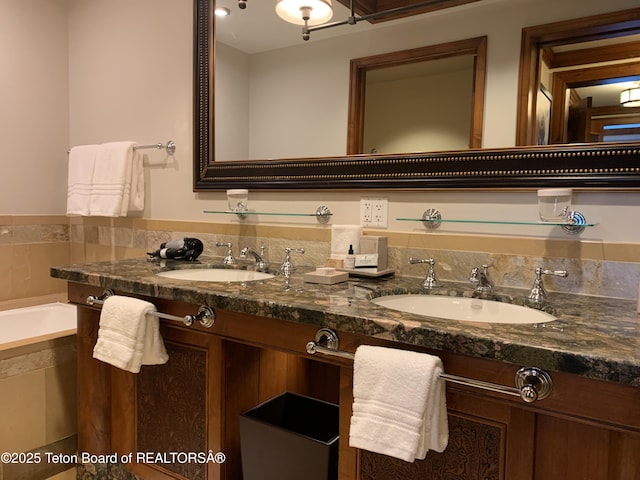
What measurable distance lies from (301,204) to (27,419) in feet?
4.41

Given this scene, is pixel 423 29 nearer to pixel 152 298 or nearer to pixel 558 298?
pixel 558 298

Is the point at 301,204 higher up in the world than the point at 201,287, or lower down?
higher up

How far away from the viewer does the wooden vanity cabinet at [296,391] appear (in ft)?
2.71

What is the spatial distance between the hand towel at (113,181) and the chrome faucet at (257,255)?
0.70 m

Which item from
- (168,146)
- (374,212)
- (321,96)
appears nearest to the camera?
(374,212)

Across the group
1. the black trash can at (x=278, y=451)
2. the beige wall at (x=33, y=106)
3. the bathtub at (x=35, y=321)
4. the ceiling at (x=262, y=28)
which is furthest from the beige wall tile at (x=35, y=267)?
the black trash can at (x=278, y=451)

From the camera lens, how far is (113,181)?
2135mm

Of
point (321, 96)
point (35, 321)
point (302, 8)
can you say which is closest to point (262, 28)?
point (302, 8)

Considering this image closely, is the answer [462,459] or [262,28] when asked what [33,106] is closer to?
[262,28]

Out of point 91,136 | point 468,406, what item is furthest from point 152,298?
point 91,136

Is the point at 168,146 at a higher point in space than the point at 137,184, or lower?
higher

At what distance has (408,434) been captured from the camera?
2.71 feet

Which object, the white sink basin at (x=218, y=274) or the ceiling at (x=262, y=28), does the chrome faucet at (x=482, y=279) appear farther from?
the ceiling at (x=262, y=28)

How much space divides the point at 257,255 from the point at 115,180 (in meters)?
0.89
